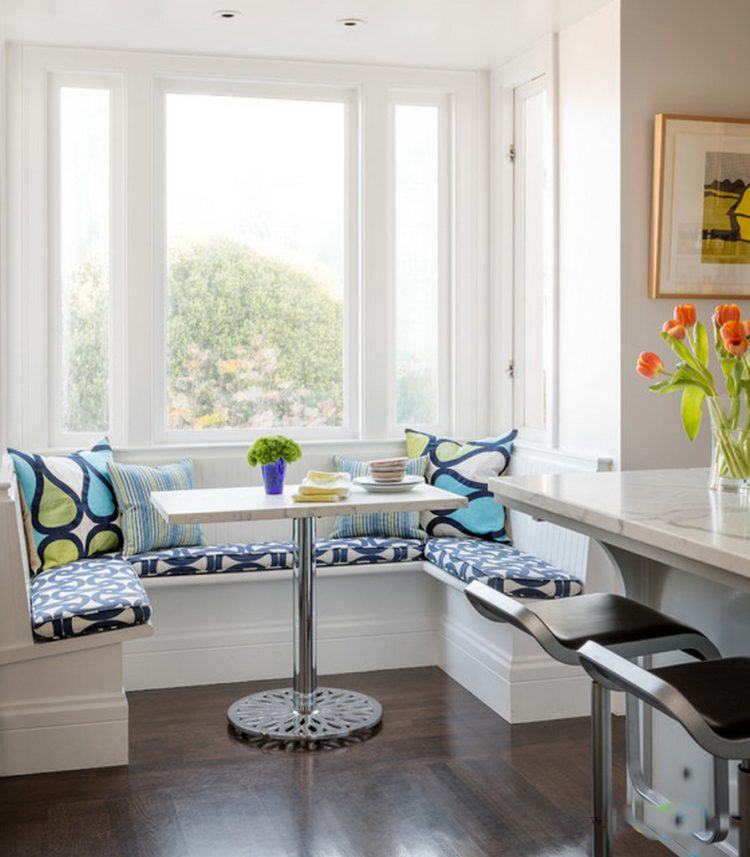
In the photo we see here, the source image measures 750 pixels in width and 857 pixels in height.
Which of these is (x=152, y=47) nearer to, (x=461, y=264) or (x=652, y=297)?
(x=461, y=264)

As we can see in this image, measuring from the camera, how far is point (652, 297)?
3.82 meters

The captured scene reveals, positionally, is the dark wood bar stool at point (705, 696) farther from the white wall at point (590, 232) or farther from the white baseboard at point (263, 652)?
the white baseboard at point (263, 652)

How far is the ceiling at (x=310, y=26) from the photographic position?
389 centimetres

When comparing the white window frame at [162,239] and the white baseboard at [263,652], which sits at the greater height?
the white window frame at [162,239]

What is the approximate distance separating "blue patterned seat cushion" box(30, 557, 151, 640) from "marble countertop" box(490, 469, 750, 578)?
1.35 m

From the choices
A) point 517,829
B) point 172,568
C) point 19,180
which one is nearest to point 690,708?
point 517,829

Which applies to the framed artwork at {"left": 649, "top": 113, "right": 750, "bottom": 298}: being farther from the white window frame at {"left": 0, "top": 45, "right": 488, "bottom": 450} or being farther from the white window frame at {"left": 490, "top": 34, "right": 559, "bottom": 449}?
the white window frame at {"left": 0, "top": 45, "right": 488, "bottom": 450}

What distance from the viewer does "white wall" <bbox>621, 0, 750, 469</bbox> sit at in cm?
378

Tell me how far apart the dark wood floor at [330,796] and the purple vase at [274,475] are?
829 mm

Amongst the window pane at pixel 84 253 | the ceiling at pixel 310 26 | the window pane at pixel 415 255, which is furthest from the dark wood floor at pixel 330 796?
the ceiling at pixel 310 26

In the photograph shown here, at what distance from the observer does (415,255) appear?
486 cm

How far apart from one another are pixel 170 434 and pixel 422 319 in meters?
1.24

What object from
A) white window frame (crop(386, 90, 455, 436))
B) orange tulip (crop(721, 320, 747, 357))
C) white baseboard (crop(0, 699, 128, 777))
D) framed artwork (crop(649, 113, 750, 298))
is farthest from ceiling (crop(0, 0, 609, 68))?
white baseboard (crop(0, 699, 128, 777))

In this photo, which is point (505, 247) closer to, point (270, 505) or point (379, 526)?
point (379, 526)
